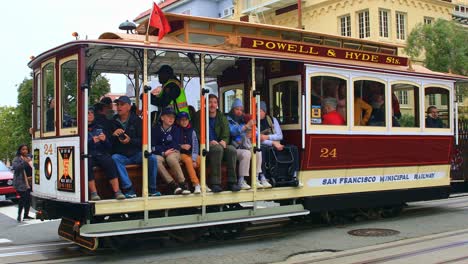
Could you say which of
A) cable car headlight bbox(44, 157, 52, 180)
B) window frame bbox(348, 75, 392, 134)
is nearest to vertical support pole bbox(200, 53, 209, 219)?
cable car headlight bbox(44, 157, 52, 180)

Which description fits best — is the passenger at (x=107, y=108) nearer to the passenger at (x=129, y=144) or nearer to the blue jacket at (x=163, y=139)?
the passenger at (x=129, y=144)

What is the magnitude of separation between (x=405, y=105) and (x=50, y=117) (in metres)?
7.03

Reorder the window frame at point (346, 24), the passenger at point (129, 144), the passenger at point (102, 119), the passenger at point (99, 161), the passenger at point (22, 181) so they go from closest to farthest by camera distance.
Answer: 1. the passenger at point (99, 161)
2. the passenger at point (129, 144)
3. the passenger at point (102, 119)
4. the passenger at point (22, 181)
5. the window frame at point (346, 24)

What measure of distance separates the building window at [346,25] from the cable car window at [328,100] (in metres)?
18.0

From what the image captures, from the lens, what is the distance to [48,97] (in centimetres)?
824

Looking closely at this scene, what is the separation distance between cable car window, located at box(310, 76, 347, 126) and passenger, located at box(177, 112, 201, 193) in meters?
2.37

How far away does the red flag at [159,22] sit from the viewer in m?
7.93

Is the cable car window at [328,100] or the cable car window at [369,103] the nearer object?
the cable car window at [328,100]

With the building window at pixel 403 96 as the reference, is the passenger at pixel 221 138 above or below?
below

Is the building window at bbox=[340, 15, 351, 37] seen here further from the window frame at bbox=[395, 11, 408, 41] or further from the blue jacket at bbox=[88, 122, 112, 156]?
the blue jacket at bbox=[88, 122, 112, 156]

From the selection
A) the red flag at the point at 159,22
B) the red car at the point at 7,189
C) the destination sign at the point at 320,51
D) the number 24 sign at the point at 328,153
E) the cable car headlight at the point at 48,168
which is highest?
the red flag at the point at 159,22

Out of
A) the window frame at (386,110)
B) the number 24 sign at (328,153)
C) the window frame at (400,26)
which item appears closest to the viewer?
the number 24 sign at (328,153)

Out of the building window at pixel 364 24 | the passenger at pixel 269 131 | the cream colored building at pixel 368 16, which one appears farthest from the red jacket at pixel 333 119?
the building window at pixel 364 24

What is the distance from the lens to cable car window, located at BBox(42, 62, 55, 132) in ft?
26.4
